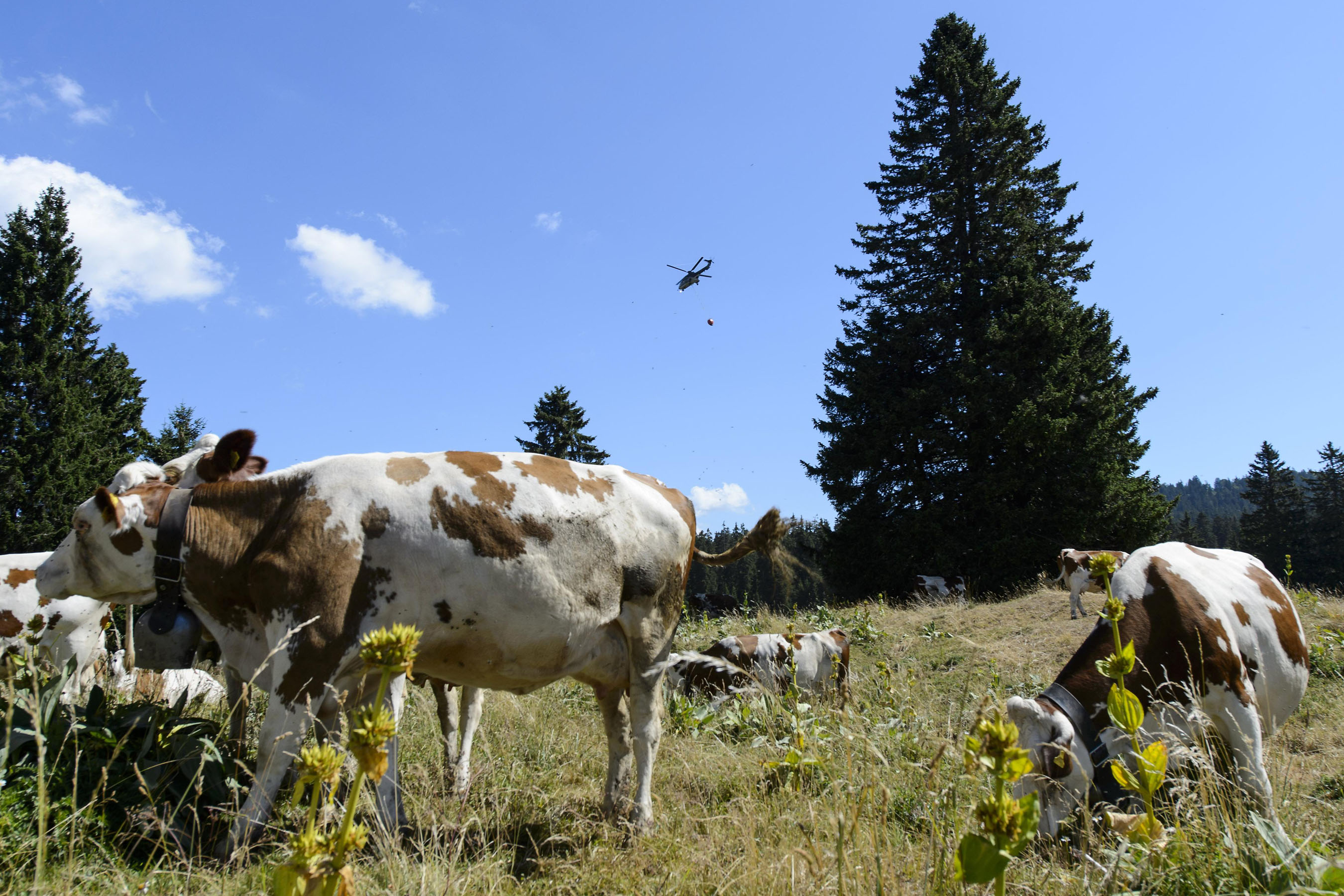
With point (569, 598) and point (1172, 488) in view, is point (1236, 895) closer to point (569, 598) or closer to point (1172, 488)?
point (569, 598)

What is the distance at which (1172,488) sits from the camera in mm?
190875

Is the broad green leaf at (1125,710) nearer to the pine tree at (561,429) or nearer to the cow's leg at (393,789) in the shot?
the cow's leg at (393,789)

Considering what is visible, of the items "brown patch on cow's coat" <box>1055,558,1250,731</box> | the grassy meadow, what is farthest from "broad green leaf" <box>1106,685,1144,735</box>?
"brown patch on cow's coat" <box>1055,558,1250,731</box>

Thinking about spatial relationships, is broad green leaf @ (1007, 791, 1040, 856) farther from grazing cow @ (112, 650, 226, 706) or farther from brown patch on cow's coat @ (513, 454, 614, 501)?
grazing cow @ (112, 650, 226, 706)

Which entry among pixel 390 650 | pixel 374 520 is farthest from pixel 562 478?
pixel 390 650

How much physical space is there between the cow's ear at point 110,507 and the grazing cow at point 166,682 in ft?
8.76

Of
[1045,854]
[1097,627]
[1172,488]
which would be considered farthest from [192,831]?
[1172,488]

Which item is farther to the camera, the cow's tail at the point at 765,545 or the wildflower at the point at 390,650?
the cow's tail at the point at 765,545

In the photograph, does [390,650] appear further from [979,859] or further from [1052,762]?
[1052,762]

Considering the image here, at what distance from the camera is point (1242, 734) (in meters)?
3.79

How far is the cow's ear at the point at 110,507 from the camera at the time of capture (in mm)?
Result: 3699

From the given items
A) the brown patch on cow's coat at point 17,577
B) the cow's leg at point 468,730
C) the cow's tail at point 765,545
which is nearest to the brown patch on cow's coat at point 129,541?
the cow's leg at point 468,730

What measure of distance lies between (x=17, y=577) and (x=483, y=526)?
22.1ft

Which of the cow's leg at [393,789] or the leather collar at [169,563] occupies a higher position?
the leather collar at [169,563]
